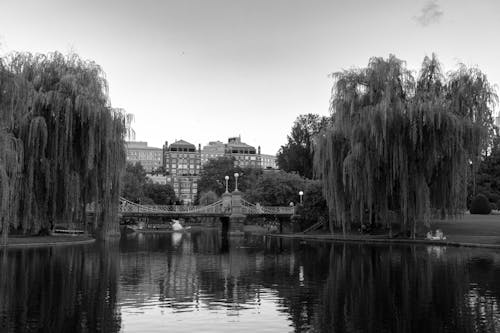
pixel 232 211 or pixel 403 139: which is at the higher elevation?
pixel 403 139

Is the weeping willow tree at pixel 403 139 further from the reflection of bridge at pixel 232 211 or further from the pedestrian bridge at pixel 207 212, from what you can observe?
the pedestrian bridge at pixel 207 212

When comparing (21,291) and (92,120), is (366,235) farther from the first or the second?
(21,291)

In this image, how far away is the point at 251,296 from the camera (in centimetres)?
1712

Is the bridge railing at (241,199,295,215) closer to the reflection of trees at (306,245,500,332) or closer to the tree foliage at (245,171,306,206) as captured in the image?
the tree foliage at (245,171,306,206)

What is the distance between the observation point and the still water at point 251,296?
41.8ft

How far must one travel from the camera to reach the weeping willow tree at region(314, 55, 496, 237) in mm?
38562

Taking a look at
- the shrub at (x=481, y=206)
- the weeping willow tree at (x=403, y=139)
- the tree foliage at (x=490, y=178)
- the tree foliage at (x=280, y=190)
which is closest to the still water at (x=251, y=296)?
the weeping willow tree at (x=403, y=139)

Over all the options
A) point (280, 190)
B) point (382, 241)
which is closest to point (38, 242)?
point (382, 241)

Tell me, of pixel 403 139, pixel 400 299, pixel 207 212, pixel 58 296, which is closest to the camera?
pixel 400 299

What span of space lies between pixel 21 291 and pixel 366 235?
124 ft

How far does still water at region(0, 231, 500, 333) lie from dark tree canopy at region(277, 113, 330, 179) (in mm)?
70284

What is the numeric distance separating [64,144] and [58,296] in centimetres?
1495

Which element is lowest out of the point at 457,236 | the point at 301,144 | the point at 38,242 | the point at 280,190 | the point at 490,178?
the point at 38,242

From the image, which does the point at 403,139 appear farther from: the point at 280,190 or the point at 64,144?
the point at 280,190
